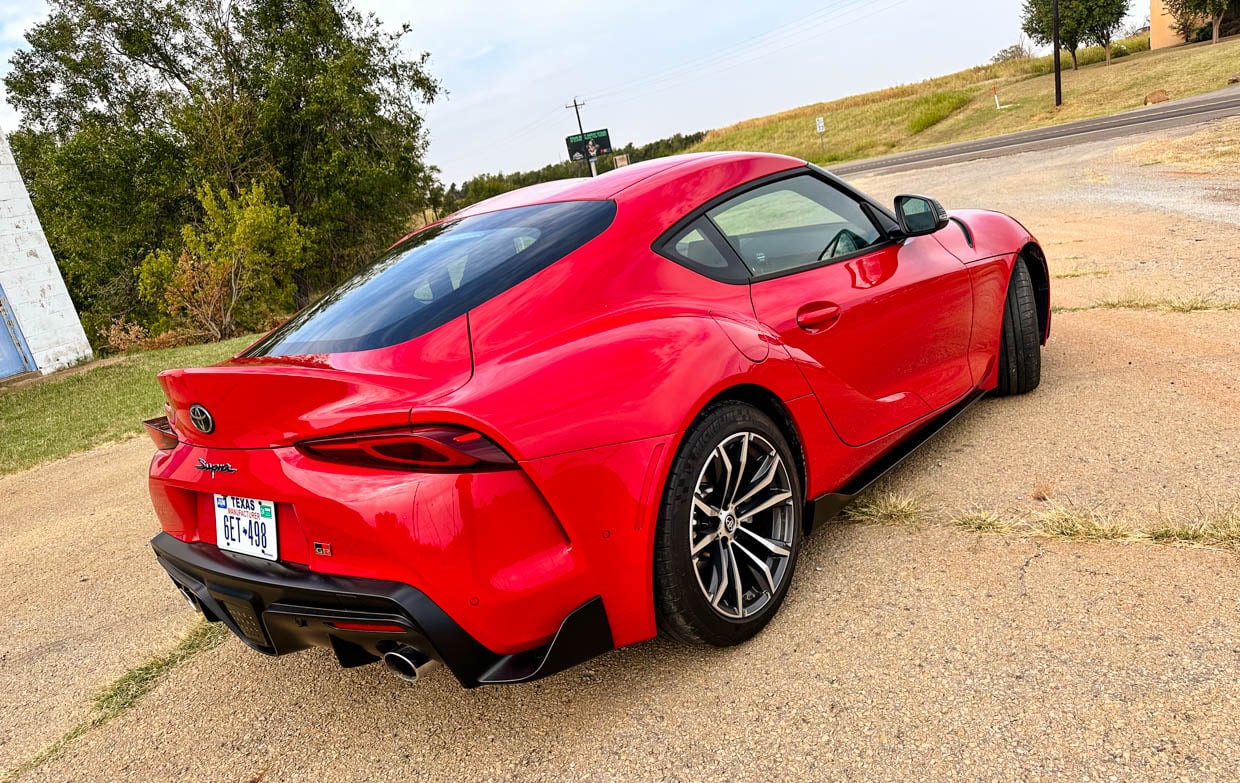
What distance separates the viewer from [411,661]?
6.36 ft

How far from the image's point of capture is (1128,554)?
2.53 metres

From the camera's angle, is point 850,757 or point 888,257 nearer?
point 850,757

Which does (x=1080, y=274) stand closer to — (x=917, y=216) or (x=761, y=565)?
(x=917, y=216)

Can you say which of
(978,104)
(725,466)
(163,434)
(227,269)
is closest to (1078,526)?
(725,466)

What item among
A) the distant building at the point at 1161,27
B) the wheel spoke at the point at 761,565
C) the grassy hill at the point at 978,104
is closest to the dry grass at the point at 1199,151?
the wheel spoke at the point at 761,565

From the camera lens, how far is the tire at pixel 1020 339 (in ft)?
12.9

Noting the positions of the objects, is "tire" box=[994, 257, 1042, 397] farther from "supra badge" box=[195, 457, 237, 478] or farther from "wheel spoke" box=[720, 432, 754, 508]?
"supra badge" box=[195, 457, 237, 478]

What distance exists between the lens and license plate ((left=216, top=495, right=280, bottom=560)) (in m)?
2.06

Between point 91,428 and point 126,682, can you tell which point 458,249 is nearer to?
point 126,682

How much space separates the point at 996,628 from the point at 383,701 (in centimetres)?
183

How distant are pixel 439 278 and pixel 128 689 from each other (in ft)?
5.91

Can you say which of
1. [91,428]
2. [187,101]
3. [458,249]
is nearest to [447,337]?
[458,249]

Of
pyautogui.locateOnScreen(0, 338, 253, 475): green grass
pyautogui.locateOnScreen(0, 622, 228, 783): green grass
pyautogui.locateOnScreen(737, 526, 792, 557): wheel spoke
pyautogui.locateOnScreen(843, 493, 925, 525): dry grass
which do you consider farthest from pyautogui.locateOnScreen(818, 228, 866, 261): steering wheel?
pyautogui.locateOnScreen(0, 338, 253, 475): green grass

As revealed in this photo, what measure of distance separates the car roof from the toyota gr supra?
0.07ft
